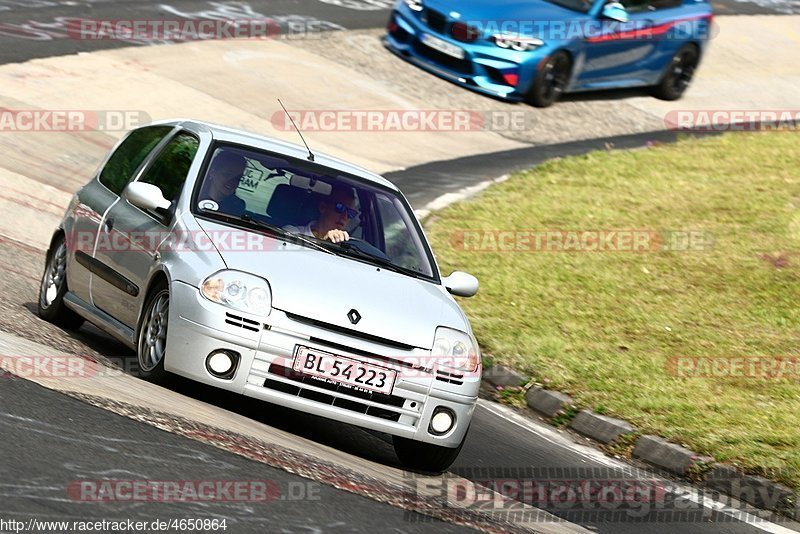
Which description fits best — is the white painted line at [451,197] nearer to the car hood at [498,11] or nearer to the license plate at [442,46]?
the license plate at [442,46]

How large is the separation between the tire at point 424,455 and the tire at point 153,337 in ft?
4.49

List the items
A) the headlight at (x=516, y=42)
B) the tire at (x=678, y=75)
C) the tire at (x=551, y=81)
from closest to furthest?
1. the headlight at (x=516, y=42)
2. the tire at (x=551, y=81)
3. the tire at (x=678, y=75)

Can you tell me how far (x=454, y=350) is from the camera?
24.8ft

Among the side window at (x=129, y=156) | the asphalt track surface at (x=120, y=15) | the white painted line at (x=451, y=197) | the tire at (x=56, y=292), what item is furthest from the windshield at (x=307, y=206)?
the asphalt track surface at (x=120, y=15)

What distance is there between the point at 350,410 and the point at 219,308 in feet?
2.78

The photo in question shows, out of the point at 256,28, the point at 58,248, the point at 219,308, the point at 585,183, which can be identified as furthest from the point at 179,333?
the point at 256,28

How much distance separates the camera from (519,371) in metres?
10.5

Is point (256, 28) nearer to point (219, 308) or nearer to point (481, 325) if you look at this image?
point (481, 325)

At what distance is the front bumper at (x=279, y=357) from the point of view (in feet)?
23.4

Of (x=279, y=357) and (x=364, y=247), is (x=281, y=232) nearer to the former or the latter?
(x=364, y=247)

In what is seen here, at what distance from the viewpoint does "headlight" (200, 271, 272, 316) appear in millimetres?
7176

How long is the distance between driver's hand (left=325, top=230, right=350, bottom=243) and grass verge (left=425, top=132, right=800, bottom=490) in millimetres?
2597

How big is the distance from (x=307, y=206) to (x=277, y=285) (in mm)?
1121

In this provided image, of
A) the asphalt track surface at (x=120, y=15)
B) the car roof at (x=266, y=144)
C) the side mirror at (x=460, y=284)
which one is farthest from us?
the asphalt track surface at (x=120, y=15)
